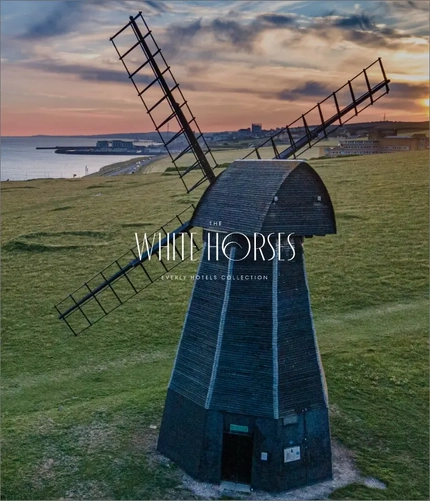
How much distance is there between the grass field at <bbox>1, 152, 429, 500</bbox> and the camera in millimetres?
17844

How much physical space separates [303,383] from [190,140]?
27.6 feet

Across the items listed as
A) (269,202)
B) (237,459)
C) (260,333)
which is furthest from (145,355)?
(269,202)

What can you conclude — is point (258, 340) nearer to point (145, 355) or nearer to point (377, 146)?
point (145, 355)

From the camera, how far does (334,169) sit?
238ft

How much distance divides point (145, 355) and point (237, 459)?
1112cm

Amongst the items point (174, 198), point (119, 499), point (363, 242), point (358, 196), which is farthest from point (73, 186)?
point (119, 499)

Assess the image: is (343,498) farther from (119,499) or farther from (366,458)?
(119,499)

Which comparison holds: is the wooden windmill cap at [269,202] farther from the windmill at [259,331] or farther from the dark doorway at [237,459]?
the dark doorway at [237,459]

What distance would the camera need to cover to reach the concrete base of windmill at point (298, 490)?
16391 mm

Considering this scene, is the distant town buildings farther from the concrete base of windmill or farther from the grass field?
the concrete base of windmill

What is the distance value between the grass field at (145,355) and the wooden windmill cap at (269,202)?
8.09 m

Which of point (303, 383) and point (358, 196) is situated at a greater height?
point (358, 196)

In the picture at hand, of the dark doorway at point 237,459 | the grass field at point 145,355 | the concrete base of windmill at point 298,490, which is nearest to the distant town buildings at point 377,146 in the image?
the grass field at point 145,355

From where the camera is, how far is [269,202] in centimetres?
1573
